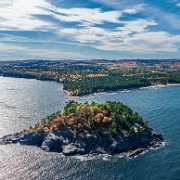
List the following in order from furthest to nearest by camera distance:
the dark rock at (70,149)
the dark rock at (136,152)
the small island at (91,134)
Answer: the small island at (91,134), the dark rock at (70,149), the dark rock at (136,152)

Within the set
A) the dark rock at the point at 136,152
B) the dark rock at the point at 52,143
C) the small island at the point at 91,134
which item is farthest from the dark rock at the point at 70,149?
the dark rock at the point at 136,152

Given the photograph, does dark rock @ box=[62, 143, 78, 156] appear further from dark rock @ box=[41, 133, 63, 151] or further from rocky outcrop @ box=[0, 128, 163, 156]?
dark rock @ box=[41, 133, 63, 151]

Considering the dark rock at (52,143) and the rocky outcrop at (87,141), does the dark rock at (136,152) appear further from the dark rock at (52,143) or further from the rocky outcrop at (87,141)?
the dark rock at (52,143)

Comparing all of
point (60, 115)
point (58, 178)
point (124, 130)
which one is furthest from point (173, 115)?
point (58, 178)

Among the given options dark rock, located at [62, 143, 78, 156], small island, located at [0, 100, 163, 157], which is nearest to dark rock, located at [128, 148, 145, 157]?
small island, located at [0, 100, 163, 157]

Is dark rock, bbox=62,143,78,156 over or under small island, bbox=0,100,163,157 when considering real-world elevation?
under

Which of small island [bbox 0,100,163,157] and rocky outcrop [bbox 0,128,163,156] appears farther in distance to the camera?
small island [bbox 0,100,163,157]

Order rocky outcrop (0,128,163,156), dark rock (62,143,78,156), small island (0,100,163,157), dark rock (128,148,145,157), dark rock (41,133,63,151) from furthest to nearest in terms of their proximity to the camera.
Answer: dark rock (41,133,63,151) < small island (0,100,163,157) < rocky outcrop (0,128,163,156) < dark rock (62,143,78,156) < dark rock (128,148,145,157)

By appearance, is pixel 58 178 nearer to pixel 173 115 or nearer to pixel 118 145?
pixel 118 145
